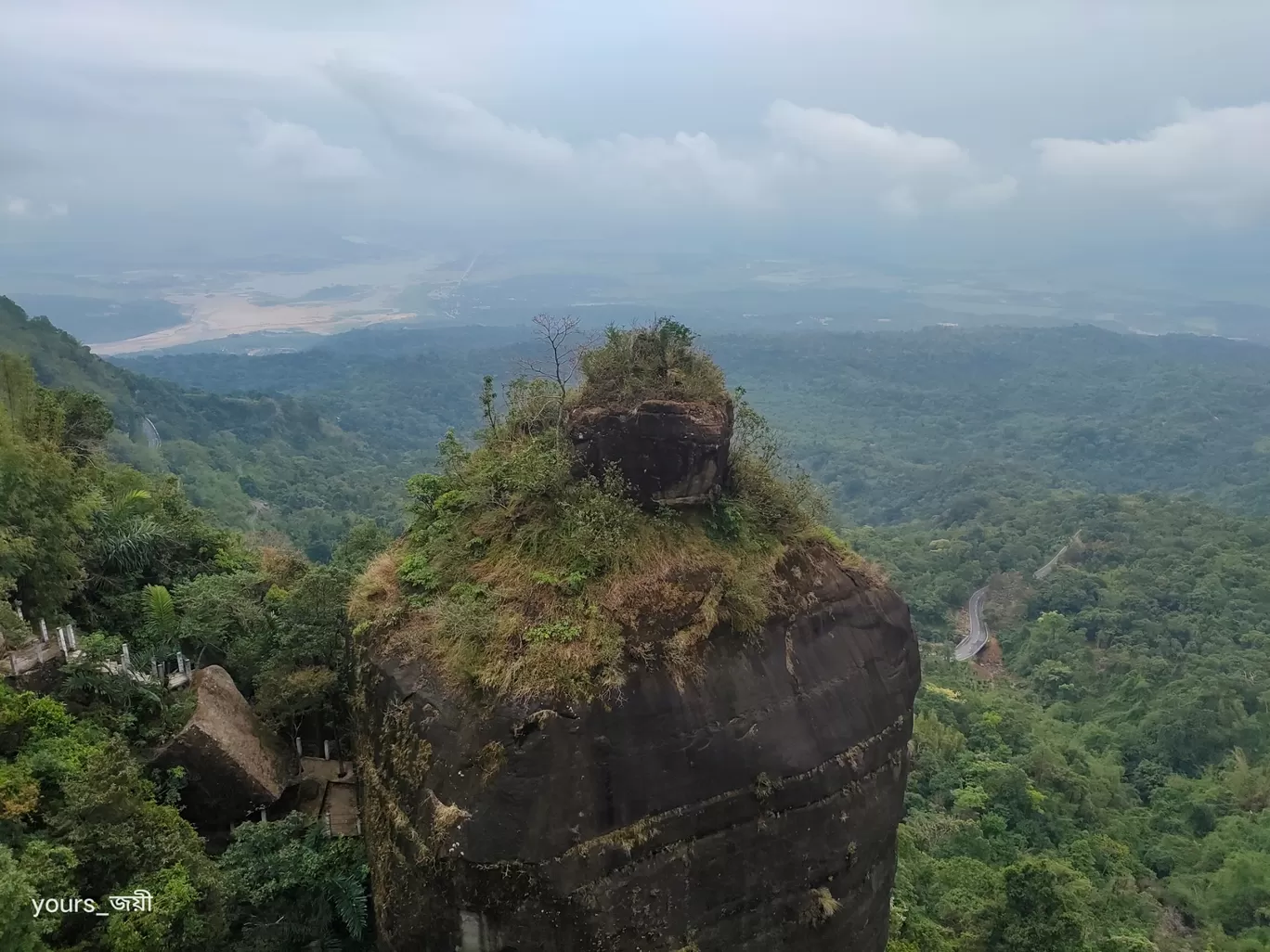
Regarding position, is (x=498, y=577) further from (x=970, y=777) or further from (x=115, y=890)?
(x=970, y=777)

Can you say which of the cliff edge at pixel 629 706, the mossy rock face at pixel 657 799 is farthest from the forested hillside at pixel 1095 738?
the cliff edge at pixel 629 706

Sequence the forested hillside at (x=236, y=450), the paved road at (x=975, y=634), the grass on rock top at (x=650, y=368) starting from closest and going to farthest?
the grass on rock top at (x=650, y=368), the forested hillside at (x=236, y=450), the paved road at (x=975, y=634)

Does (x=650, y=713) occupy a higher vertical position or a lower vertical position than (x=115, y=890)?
higher

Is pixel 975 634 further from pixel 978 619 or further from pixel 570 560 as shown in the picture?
pixel 570 560

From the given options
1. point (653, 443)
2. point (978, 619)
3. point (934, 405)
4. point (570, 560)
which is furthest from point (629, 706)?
point (934, 405)

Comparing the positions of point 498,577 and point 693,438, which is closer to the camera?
point 498,577

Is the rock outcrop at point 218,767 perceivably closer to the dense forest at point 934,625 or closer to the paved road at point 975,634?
the dense forest at point 934,625

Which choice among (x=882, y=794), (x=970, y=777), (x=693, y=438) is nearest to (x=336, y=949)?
(x=882, y=794)

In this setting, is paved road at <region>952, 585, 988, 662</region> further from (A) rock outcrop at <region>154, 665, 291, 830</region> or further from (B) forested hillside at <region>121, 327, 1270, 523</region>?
(A) rock outcrop at <region>154, 665, 291, 830</region>
